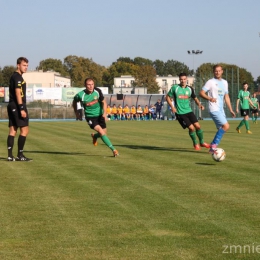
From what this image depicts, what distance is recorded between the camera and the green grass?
5.66 m

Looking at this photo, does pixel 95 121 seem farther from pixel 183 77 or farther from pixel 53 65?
pixel 53 65

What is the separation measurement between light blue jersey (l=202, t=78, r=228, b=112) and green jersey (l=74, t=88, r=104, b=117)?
229 centimetres

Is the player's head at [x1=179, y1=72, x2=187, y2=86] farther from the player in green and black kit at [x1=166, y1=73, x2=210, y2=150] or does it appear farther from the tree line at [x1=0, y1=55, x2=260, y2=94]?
the tree line at [x1=0, y1=55, x2=260, y2=94]

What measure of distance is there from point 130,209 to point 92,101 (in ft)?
23.2

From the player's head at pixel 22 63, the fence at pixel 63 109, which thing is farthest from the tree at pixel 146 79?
the player's head at pixel 22 63

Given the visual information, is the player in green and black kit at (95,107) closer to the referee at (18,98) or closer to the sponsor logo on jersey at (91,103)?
the sponsor logo on jersey at (91,103)

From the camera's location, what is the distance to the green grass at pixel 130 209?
5664mm

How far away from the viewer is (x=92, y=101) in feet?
47.2

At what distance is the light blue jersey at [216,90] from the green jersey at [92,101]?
2.29 metres

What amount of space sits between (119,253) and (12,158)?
8.59 m

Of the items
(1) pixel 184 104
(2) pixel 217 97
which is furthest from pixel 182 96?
(2) pixel 217 97

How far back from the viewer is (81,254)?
5.49 m

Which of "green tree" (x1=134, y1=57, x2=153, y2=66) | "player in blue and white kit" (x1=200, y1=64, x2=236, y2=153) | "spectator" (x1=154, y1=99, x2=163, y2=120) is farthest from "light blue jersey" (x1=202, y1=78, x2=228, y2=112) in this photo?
"green tree" (x1=134, y1=57, x2=153, y2=66)

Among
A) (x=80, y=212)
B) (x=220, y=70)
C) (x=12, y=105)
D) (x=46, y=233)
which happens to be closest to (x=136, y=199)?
(x=80, y=212)
